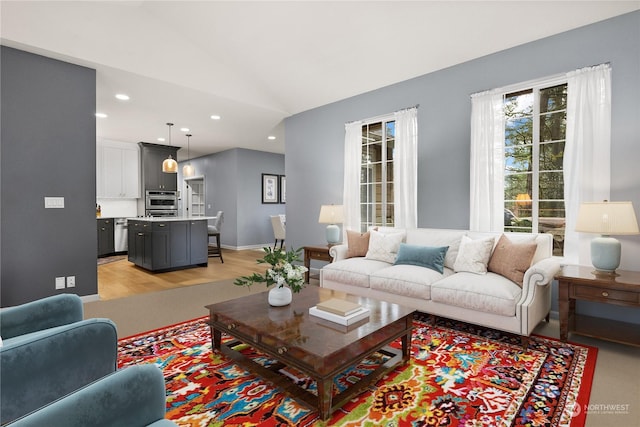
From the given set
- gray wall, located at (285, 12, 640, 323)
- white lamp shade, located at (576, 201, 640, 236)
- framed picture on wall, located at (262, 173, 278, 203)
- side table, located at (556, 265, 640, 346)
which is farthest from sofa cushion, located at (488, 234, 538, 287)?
framed picture on wall, located at (262, 173, 278, 203)

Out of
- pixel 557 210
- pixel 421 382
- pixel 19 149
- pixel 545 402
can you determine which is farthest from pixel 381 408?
pixel 19 149

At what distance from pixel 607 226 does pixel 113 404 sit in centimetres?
337

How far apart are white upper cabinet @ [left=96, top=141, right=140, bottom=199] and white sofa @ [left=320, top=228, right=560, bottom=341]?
6.41 meters

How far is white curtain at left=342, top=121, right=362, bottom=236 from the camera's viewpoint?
4.93 metres

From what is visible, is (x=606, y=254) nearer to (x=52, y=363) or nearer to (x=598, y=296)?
(x=598, y=296)

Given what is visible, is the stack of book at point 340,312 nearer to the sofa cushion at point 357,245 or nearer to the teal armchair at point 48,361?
the teal armchair at point 48,361

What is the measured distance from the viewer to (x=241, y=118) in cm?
596

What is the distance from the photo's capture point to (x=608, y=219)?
254cm

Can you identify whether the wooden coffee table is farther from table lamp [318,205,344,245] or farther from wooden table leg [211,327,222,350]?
table lamp [318,205,344,245]

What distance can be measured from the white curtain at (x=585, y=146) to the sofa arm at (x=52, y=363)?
12.4 ft

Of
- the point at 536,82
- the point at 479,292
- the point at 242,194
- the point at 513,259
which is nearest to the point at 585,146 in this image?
the point at 536,82

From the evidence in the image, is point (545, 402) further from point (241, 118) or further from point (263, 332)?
point (241, 118)

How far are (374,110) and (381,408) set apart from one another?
13.1 feet

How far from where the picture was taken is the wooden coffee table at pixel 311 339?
169cm
